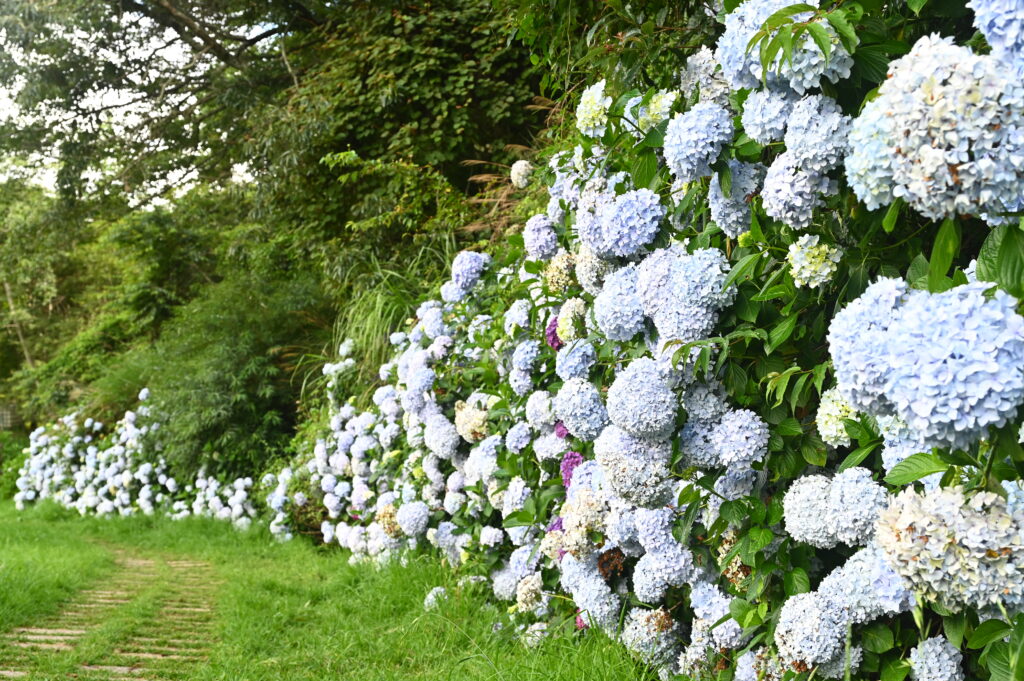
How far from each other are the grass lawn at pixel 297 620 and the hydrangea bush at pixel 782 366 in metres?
0.15

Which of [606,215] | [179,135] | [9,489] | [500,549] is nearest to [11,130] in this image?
[179,135]

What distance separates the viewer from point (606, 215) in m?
2.39

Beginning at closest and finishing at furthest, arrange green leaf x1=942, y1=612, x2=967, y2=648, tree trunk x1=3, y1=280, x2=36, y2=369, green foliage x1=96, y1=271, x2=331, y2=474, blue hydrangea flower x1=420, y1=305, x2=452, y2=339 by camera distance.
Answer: green leaf x1=942, y1=612, x2=967, y2=648 → blue hydrangea flower x1=420, y1=305, x2=452, y2=339 → green foliage x1=96, y1=271, x2=331, y2=474 → tree trunk x1=3, y1=280, x2=36, y2=369

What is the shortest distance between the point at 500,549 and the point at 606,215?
1774 millimetres

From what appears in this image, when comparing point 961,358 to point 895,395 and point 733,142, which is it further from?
point 733,142

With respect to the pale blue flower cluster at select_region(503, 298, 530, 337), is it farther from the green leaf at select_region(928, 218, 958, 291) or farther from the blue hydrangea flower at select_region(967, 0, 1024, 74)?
the blue hydrangea flower at select_region(967, 0, 1024, 74)

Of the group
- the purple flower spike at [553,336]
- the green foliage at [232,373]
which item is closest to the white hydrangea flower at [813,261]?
the purple flower spike at [553,336]

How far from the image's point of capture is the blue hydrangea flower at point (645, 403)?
208 cm

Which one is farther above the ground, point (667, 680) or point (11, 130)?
point (11, 130)

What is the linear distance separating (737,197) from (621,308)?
45 centimetres

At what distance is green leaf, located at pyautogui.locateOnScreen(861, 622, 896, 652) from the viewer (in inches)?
70.1

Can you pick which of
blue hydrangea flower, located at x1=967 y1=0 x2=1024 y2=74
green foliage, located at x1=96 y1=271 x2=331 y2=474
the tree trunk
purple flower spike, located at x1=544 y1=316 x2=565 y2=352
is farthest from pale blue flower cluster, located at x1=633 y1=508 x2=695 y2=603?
the tree trunk

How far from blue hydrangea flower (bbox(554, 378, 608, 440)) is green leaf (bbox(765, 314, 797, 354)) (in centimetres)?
78

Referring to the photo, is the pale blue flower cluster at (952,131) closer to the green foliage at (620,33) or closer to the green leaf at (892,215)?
the green leaf at (892,215)
